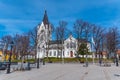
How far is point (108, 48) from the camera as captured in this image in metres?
60.9

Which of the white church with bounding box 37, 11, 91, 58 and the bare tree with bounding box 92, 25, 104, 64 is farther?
the white church with bounding box 37, 11, 91, 58

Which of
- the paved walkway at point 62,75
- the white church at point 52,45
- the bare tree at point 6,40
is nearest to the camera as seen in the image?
the paved walkway at point 62,75

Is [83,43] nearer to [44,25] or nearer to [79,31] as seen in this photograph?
[79,31]

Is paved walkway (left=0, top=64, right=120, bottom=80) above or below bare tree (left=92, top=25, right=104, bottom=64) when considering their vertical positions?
below

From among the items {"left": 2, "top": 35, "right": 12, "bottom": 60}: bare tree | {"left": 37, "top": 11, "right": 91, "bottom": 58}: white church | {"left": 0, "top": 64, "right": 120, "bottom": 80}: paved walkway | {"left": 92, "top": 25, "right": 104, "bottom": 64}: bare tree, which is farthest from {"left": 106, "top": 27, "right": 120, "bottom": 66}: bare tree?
{"left": 0, "top": 64, "right": 120, "bottom": 80}: paved walkway

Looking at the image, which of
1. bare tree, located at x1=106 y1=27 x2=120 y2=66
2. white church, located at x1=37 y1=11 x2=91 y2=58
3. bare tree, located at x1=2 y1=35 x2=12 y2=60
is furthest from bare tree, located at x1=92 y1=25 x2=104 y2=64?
bare tree, located at x1=2 y1=35 x2=12 y2=60

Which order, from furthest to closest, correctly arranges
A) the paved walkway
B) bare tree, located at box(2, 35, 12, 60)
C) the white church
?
the white church, bare tree, located at box(2, 35, 12, 60), the paved walkway

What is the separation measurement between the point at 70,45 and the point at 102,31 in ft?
91.0

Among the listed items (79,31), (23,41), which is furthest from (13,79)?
(79,31)

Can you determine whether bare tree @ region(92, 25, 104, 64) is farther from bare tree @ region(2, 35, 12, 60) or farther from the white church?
bare tree @ region(2, 35, 12, 60)

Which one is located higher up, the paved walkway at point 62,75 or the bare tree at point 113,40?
the bare tree at point 113,40

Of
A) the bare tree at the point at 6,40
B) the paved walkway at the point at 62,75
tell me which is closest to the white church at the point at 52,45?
the bare tree at the point at 6,40

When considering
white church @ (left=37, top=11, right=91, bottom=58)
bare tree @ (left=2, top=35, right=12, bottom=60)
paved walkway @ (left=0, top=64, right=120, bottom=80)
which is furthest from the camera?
white church @ (left=37, top=11, right=91, bottom=58)

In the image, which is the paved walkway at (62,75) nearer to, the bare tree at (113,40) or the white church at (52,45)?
the bare tree at (113,40)
